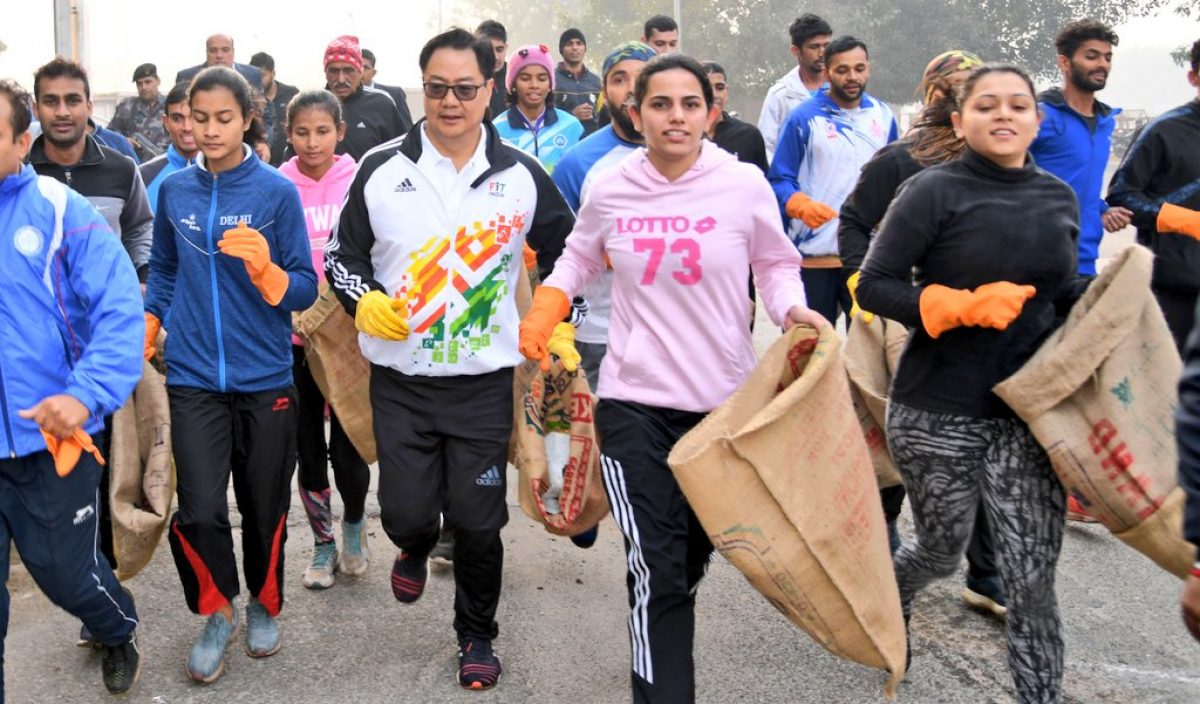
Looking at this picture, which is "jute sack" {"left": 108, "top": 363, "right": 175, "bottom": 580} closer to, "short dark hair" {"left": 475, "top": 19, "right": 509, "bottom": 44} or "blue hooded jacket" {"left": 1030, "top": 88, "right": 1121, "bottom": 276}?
→ "blue hooded jacket" {"left": 1030, "top": 88, "right": 1121, "bottom": 276}

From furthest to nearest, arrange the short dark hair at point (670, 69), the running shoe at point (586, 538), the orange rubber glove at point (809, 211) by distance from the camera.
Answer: the orange rubber glove at point (809, 211) → the running shoe at point (586, 538) → the short dark hair at point (670, 69)

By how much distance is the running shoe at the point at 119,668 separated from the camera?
14.9 ft

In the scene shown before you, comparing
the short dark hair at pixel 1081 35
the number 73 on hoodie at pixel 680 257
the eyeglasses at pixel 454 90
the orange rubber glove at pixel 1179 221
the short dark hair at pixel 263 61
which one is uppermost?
the short dark hair at pixel 1081 35

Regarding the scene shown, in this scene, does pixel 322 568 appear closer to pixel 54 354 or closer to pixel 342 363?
pixel 342 363

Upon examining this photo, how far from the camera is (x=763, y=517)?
364 centimetres

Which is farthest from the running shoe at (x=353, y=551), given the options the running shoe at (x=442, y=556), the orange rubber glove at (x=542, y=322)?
the orange rubber glove at (x=542, y=322)

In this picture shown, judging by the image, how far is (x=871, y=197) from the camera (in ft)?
17.0

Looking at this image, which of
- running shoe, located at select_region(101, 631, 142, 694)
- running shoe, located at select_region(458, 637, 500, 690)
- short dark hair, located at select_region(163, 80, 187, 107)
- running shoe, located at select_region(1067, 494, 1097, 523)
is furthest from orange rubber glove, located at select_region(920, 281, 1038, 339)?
short dark hair, located at select_region(163, 80, 187, 107)

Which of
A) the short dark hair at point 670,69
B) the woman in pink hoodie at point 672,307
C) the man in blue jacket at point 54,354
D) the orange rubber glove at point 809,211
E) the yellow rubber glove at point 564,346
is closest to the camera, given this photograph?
the man in blue jacket at point 54,354

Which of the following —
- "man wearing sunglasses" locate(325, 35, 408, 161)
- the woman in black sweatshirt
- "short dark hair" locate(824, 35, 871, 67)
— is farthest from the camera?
"man wearing sunglasses" locate(325, 35, 408, 161)

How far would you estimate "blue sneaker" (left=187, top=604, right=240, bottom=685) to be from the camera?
4.71 meters

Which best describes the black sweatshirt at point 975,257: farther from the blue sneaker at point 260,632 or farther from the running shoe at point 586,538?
the blue sneaker at point 260,632

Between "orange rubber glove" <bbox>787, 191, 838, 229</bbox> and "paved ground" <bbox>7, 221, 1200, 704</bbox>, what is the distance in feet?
5.45

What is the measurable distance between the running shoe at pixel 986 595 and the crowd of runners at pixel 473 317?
0.05ft
